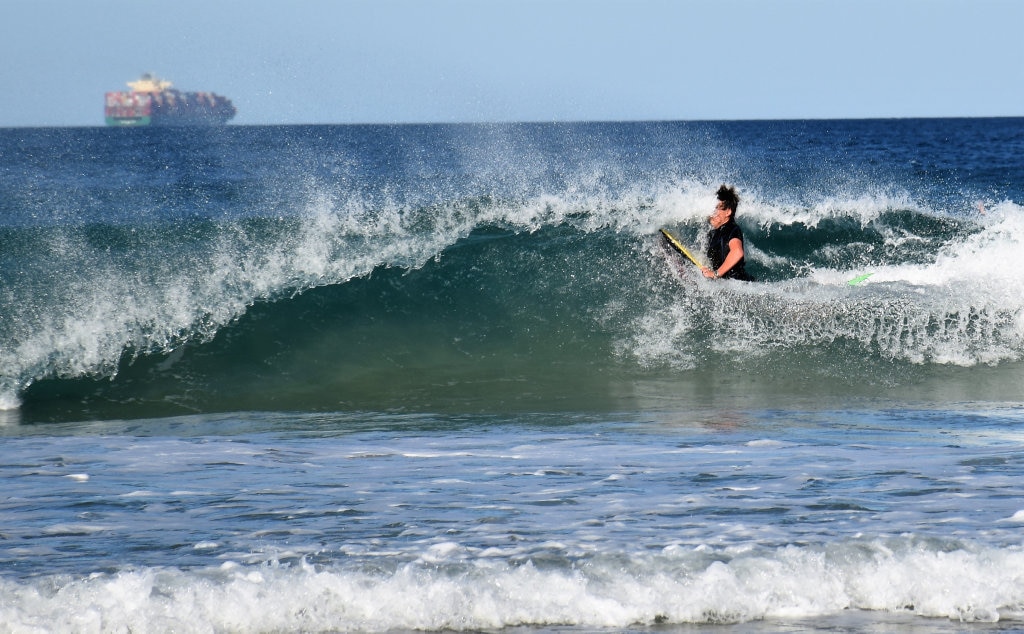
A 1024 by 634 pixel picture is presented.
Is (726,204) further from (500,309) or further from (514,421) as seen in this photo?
(514,421)

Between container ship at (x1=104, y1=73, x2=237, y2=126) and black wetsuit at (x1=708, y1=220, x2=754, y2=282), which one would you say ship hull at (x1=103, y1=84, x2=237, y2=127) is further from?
black wetsuit at (x1=708, y1=220, x2=754, y2=282)

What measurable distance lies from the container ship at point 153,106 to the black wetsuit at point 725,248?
130 m

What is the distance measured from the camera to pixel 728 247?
10.4m

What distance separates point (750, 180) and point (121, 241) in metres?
22.9

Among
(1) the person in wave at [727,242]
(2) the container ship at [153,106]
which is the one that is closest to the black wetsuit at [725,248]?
(1) the person in wave at [727,242]

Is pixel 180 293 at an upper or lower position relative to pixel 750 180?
lower

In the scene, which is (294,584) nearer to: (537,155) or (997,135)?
(537,155)

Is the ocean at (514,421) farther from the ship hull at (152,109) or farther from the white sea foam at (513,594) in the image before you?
the ship hull at (152,109)

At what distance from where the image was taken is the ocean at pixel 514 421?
372 centimetres

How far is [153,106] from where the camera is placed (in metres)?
141

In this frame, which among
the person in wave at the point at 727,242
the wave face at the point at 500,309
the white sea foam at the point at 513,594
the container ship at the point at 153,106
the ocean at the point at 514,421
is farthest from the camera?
the container ship at the point at 153,106

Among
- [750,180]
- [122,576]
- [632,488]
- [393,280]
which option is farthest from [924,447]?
[750,180]

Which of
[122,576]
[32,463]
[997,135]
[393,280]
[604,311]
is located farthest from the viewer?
[997,135]

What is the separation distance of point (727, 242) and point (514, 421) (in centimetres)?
410
